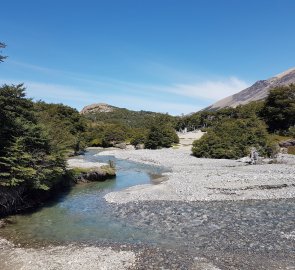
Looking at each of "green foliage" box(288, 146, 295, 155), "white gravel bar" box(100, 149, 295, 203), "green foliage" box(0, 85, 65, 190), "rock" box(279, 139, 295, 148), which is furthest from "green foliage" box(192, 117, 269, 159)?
"green foliage" box(0, 85, 65, 190)

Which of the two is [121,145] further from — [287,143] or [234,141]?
[287,143]

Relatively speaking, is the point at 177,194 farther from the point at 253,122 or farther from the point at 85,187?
the point at 253,122

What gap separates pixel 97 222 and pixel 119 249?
6.75 metres

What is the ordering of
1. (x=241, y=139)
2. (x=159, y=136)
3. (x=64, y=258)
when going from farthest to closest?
(x=159, y=136), (x=241, y=139), (x=64, y=258)

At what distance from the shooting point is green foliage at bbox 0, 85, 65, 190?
89.1ft

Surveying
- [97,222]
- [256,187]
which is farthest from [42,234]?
[256,187]

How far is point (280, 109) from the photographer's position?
341 ft

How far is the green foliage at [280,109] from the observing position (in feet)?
336

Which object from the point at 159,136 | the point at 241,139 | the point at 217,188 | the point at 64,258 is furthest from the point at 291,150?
the point at 64,258

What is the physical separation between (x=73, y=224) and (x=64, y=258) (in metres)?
7.40

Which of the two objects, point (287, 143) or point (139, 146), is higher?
point (287, 143)

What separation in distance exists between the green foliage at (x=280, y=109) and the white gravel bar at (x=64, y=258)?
307 feet

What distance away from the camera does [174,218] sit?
27.4 metres

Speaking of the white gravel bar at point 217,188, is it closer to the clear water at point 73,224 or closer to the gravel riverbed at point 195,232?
the gravel riverbed at point 195,232
